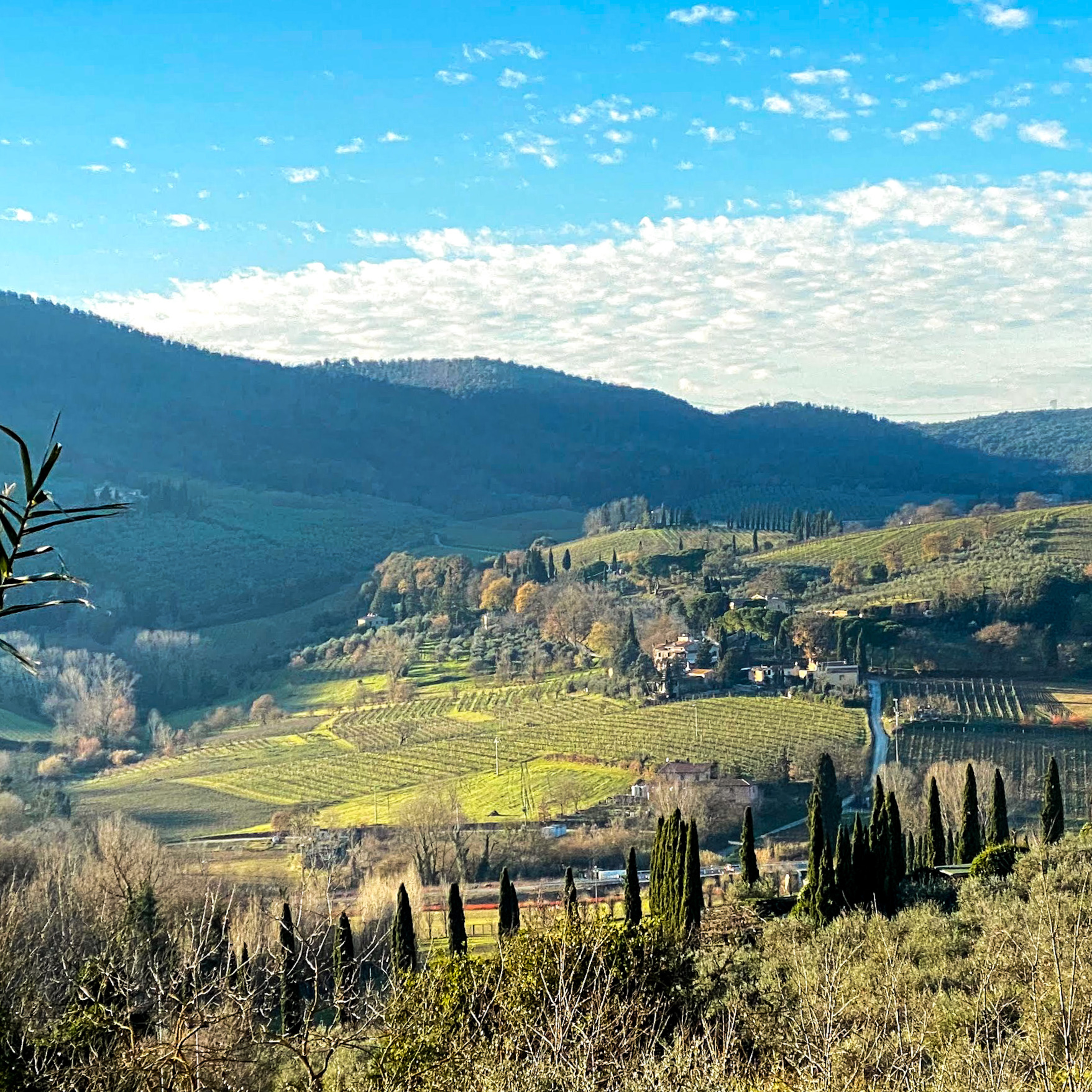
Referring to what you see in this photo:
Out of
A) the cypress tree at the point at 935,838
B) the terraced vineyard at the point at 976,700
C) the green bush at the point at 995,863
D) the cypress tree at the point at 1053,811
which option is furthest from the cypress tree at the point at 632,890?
the terraced vineyard at the point at 976,700

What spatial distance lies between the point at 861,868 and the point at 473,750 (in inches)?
1878

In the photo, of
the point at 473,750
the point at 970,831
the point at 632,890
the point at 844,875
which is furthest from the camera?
the point at 473,750

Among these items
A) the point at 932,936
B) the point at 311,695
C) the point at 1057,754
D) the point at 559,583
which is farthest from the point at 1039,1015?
the point at 559,583

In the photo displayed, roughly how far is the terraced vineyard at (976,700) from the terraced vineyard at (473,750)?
4.37 meters

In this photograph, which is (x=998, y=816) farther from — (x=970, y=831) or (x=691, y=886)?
(x=691, y=886)

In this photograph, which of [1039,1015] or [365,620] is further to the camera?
[365,620]

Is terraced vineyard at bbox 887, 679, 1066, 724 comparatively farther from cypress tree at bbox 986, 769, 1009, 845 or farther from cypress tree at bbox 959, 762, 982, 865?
cypress tree at bbox 959, 762, 982, 865

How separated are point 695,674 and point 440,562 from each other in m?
59.5

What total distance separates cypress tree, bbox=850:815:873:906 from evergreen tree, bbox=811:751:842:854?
475 inches

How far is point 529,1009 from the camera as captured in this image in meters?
16.8

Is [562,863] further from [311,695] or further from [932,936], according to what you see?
[311,695]

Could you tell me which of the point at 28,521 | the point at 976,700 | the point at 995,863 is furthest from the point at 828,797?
the point at 28,521

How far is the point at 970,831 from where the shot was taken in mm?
37156

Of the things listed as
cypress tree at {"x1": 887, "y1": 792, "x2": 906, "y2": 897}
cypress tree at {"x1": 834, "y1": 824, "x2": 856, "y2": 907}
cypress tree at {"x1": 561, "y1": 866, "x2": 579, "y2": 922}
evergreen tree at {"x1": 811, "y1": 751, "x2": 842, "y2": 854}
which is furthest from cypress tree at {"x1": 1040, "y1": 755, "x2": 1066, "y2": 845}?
cypress tree at {"x1": 561, "y1": 866, "x2": 579, "y2": 922}
